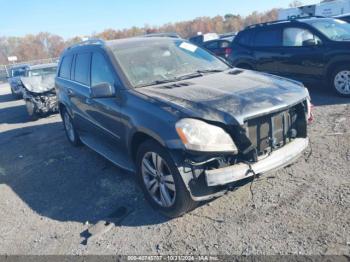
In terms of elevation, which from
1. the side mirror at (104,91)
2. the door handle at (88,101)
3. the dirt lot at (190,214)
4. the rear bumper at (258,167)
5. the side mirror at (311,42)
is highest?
the side mirror at (311,42)

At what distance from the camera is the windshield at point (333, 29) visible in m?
7.77

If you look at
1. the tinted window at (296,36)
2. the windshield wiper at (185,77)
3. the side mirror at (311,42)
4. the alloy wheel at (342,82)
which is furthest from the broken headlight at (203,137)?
the tinted window at (296,36)

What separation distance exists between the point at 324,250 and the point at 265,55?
22.0 ft

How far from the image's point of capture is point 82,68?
5.45 meters

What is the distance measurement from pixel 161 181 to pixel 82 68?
2704 millimetres

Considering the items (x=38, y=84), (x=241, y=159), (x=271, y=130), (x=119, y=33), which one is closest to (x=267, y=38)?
(x=271, y=130)

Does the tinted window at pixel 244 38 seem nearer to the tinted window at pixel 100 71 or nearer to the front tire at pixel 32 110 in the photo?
the tinted window at pixel 100 71

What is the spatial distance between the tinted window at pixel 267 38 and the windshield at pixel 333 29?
0.87 metres

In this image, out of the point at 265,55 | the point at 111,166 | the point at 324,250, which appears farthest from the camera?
the point at 265,55

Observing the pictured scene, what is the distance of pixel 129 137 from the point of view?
3949mm

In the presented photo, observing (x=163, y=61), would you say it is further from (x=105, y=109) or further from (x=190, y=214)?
(x=190, y=214)

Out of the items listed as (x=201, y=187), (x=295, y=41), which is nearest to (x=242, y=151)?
(x=201, y=187)

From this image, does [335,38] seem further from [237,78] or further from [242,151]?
[242,151]

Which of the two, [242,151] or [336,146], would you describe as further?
[336,146]
